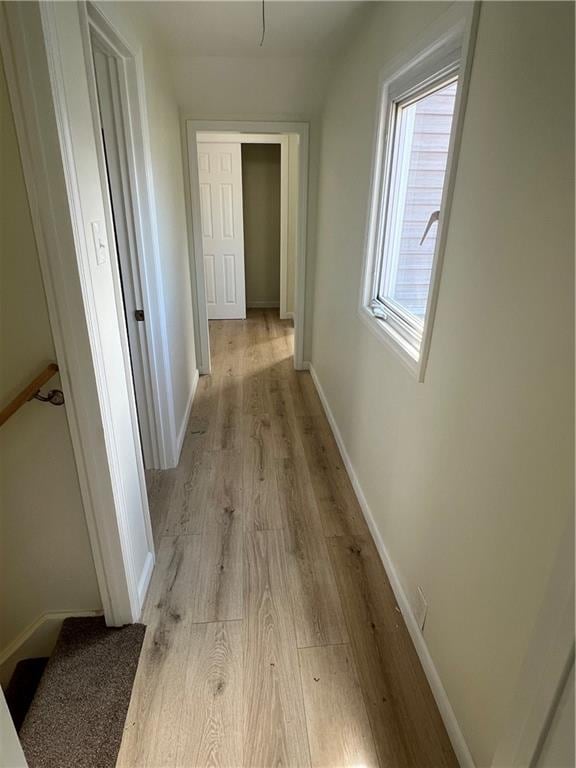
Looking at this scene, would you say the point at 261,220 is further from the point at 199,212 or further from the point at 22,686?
the point at 22,686

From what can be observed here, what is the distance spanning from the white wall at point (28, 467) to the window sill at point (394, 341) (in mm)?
1185

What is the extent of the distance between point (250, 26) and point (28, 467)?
2371 millimetres

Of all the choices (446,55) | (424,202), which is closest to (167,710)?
(424,202)

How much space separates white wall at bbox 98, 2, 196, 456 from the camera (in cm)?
196

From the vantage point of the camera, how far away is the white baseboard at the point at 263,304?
599cm

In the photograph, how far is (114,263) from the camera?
1508mm

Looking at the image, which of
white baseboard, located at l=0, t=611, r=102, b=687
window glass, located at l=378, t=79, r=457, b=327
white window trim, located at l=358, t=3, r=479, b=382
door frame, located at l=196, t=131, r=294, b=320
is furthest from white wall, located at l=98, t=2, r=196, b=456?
A: door frame, located at l=196, t=131, r=294, b=320

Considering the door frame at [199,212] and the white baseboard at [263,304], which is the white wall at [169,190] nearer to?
the door frame at [199,212]

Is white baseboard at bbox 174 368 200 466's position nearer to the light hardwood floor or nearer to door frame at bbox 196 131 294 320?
the light hardwood floor

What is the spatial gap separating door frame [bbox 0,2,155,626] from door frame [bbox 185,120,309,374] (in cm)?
208

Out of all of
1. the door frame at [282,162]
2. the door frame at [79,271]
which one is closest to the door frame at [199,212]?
the door frame at [282,162]

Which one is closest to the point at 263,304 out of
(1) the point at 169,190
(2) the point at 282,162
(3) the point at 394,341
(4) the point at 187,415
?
(2) the point at 282,162

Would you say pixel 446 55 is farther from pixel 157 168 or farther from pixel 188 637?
pixel 188 637

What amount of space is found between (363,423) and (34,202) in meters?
1.71
